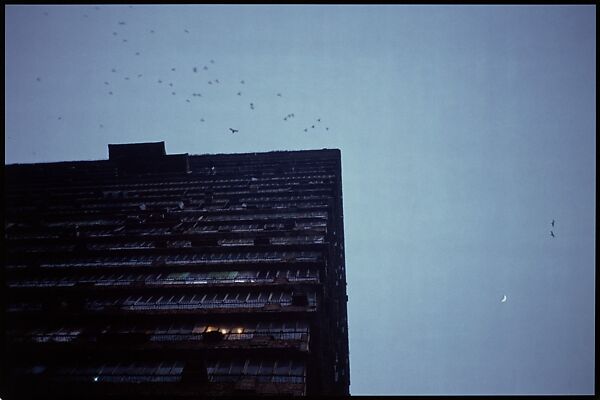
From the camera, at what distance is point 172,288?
82.1 ft

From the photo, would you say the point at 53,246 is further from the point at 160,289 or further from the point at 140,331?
the point at 140,331

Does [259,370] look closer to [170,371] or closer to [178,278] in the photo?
[170,371]

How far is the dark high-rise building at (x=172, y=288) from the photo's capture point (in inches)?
729

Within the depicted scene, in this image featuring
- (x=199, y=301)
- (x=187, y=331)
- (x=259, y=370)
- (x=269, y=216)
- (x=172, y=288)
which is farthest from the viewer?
(x=269, y=216)

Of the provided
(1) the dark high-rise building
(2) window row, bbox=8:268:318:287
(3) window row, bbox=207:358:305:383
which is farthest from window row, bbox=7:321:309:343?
(2) window row, bbox=8:268:318:287

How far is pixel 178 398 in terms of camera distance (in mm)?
15695

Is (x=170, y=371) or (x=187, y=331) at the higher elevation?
(x=187, y=331)

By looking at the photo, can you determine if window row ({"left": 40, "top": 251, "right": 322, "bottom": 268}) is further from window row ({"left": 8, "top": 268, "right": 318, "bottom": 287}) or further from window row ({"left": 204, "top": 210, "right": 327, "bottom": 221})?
window row ({"left": 204, "top": 210, "right": 327, "bottom": 221})

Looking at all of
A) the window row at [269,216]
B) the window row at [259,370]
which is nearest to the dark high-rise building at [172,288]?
the window row at [259,370]

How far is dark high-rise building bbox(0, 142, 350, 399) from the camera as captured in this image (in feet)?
60.7

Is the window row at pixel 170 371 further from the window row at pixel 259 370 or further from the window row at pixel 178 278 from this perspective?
the window row at pixel 178 278

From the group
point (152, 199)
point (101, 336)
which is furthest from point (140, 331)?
point (152, 199)

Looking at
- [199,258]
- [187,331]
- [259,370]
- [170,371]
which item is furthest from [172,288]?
[259,370]

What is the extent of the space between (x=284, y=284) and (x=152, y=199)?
26.9 m
